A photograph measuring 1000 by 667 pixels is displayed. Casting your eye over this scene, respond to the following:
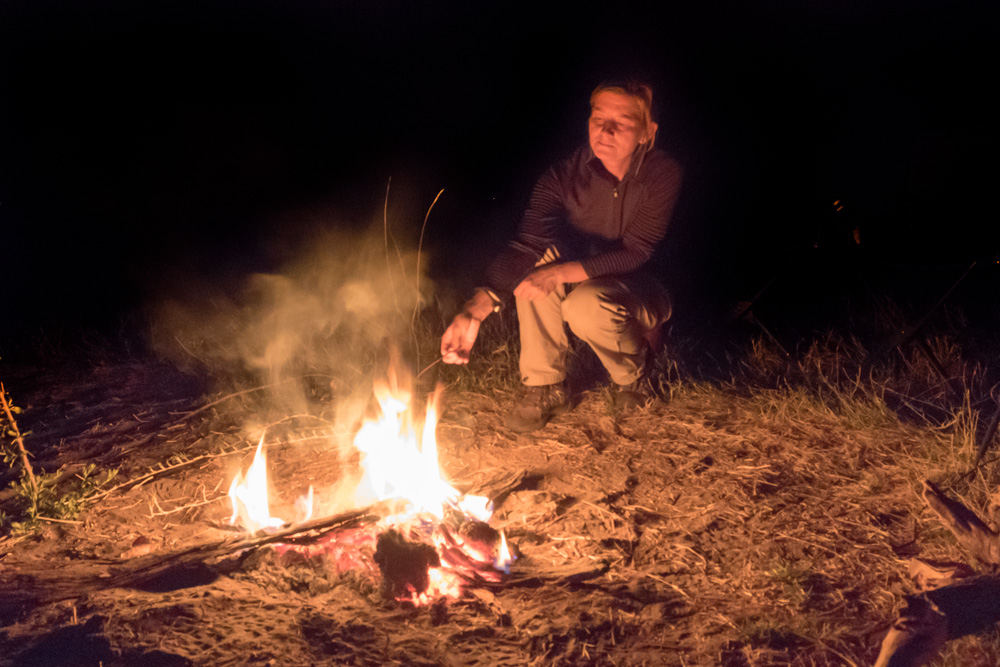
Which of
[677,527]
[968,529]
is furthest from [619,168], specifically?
[968,529]

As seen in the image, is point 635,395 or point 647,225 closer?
point 647,225

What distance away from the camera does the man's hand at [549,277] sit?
331 centimetres

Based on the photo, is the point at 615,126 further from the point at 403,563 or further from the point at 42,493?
the point at 42,493

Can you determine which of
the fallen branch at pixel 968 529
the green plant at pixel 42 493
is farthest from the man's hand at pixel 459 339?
the fallen branch at pixel 968 529

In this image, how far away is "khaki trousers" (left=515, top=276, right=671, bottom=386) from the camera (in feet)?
11.0

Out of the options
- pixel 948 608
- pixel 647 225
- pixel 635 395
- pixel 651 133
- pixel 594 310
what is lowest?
pixel 948 608

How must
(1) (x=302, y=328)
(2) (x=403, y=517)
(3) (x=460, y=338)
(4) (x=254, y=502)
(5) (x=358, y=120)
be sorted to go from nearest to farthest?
(2) (x=403, y=517) < (4) (x=254, y=502) < (3) (x=460, y=338) < (1) (x=302, y=328) < (5) (x=358, y=120)

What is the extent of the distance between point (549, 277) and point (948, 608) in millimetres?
1984

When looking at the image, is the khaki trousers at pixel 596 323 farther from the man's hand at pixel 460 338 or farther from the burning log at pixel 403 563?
the burning log at pixel 403 563

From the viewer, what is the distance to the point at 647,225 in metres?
3.33

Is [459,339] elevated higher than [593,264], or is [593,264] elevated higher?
[593,264]

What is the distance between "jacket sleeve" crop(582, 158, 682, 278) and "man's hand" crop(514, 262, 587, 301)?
51 millimetres

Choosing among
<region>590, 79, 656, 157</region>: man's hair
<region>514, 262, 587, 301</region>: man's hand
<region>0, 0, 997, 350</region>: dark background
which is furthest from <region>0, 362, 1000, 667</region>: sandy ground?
<region>0, 0, 997, 350</region>: dark background

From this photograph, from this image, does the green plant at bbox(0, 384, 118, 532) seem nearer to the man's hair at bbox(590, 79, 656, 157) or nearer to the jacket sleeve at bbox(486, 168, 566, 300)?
the jacket sleeve at bbox(486, 168, 566, 300)
